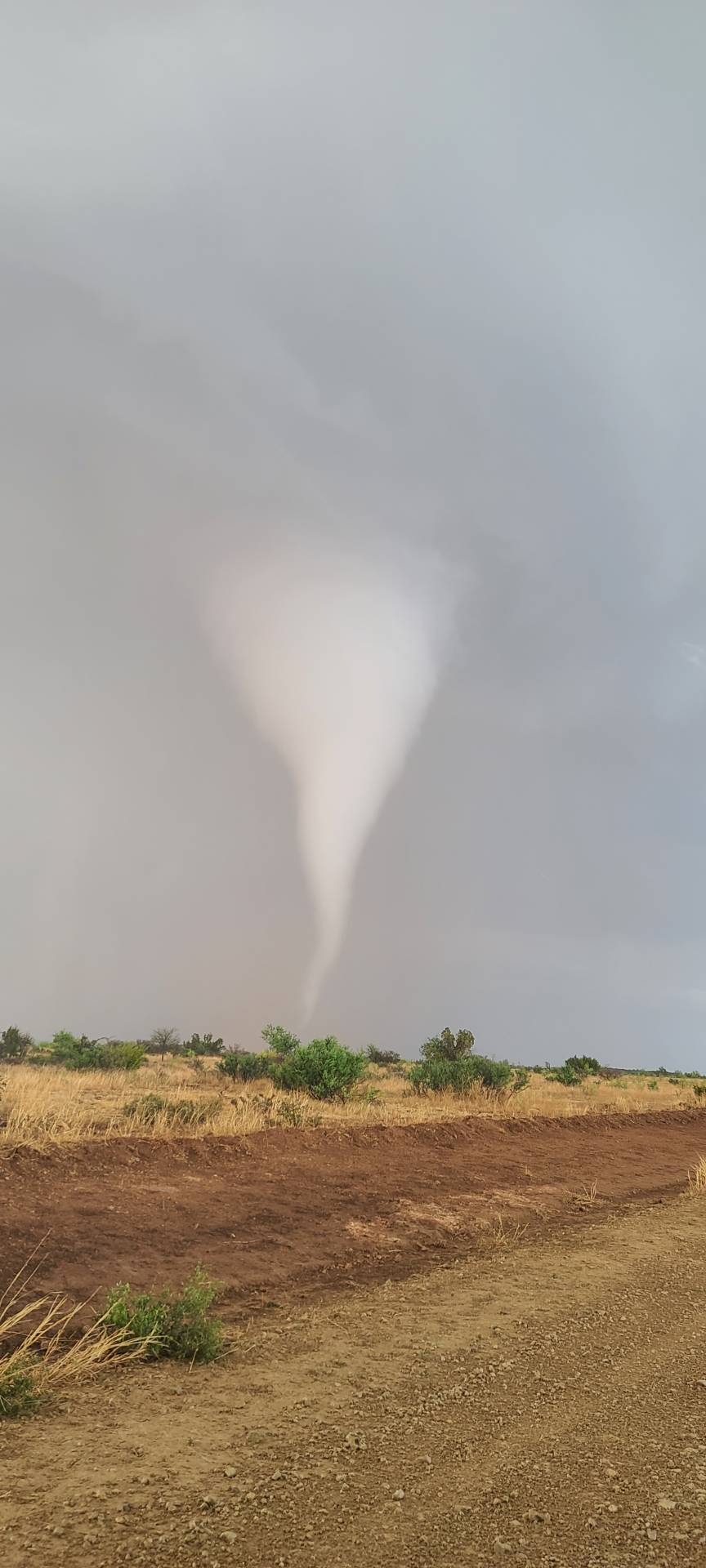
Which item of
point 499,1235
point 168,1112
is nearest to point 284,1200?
point 499,1235

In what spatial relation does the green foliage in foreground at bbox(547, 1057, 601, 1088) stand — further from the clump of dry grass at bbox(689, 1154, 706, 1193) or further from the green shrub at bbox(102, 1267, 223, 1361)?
the green shrub at bbox(102, 1267, 223, 1361)

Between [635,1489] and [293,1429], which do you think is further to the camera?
[293,1429]

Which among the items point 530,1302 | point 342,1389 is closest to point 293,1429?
point 342,1389

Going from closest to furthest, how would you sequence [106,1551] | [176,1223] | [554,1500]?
[106,1551]
[554,1500]
[176,1223]

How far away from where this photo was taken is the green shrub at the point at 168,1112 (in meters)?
17.4

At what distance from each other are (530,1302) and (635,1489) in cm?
393

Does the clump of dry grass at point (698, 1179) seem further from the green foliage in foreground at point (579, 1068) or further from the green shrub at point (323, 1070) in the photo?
the green foliage in foreground at point (579, 1068)

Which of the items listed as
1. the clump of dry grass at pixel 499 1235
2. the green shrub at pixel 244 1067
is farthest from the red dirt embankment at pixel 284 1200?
the green shrub at pixel 244 1067

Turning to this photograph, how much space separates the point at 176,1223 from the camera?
1107 cm

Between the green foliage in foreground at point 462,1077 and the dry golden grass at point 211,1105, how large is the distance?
1.65 ft

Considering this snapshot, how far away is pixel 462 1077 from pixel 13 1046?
885 inches

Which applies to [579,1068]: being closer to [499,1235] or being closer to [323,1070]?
[323,1070]

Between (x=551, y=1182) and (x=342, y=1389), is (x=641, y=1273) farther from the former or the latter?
(x=551, y=1182)

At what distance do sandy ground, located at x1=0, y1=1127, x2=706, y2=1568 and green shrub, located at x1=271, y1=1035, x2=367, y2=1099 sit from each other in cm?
1762
